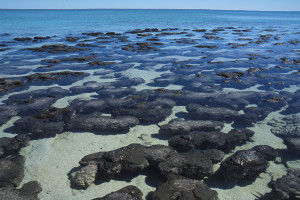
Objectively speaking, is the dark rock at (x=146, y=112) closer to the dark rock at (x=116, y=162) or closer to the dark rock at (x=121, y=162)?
the dark rock at (x=116, y=162)

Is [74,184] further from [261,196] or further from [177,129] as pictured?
[261,196]

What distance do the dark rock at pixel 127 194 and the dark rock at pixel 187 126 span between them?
274 centimetres

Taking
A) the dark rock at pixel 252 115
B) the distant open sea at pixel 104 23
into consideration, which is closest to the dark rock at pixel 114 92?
the dark rock at pixel 252 115

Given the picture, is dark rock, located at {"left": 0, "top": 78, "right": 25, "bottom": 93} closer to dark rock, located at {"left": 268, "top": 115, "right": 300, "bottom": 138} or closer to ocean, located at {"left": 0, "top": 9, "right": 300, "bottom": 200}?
ocean, located at {"left": 0, "top": 9, "right": 300, "bottom": 200}

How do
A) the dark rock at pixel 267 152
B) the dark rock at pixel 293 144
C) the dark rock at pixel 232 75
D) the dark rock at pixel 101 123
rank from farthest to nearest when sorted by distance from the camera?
1. the dark rock at pixel 232 75
2. the dark rock at pixel 101 123
3. the dark rock at pixel 293 144
4. the dark rock at pixel 267 152

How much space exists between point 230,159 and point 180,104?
4.56 m

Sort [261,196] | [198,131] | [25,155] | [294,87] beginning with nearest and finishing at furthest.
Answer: [261,196]
[25,155]
[198,131]
[294,87]

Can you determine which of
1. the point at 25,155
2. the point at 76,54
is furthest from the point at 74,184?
the point at 76,54

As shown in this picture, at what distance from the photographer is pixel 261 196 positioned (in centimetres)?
513

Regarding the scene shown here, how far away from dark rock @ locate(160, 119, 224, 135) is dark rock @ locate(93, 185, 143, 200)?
2740 mm

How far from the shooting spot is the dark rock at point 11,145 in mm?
6557

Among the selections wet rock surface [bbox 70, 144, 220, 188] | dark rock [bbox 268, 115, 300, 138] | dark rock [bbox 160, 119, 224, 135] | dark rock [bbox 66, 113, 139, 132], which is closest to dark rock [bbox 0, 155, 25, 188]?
wet rock surface [bbox 70, 144, 220, 188]

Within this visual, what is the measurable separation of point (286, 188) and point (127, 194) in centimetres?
320

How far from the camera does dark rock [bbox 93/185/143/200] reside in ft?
15.3
